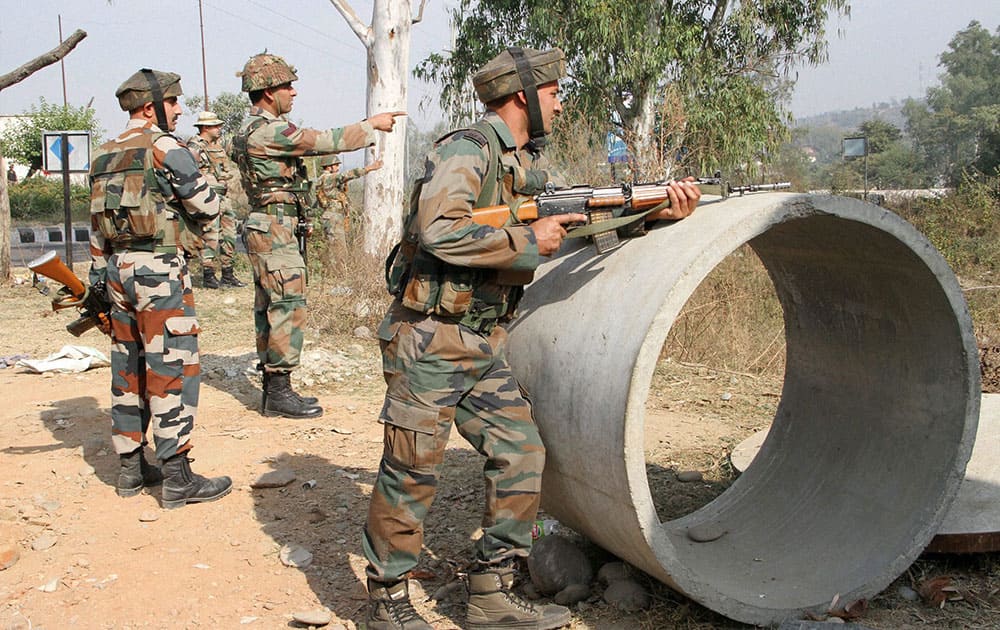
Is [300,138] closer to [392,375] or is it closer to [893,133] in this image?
[392,375]

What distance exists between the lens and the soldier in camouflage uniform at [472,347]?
9.85 ft

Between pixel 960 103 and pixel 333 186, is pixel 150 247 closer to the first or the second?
pixel 333 186

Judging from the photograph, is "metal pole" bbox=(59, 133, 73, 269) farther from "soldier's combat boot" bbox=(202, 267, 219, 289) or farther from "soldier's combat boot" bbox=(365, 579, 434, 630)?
"soldier's combat boot" bbox=(365, 579, 434, 630)

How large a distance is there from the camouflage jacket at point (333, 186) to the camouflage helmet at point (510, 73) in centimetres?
562

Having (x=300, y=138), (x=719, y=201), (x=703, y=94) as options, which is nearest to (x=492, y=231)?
(x=719, y=201)

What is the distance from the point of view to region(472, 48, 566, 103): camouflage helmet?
317cm

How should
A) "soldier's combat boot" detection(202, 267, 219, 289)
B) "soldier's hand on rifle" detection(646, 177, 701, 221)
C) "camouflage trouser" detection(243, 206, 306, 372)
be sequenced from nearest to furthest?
1. "soldier's hand on rifle" detection(646, 177, 701, 221)
2. "camouflage trouser" detection(243, 206, 306, 372)
3. "soldier's combat boot" detection(202, 267, 219, 289)

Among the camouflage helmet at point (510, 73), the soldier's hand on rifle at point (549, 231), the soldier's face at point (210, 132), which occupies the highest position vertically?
the soldier's face at point (210, 132)

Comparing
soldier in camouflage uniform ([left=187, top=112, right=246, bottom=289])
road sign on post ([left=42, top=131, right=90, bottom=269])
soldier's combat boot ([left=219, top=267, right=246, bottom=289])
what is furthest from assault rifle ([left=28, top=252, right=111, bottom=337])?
road sign on post ([left=42, top=131, right=90, bottom=269])

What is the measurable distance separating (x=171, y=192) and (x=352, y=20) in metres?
7.55

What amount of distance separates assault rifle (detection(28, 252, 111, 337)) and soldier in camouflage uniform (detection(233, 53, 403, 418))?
1.29 m

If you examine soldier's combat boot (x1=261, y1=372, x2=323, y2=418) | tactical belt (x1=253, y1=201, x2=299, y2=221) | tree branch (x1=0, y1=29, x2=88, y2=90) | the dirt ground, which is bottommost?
the dirt ground

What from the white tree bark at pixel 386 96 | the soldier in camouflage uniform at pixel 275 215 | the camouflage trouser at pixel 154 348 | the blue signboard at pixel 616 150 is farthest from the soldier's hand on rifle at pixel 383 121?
the white tree bark at pixel 386 96

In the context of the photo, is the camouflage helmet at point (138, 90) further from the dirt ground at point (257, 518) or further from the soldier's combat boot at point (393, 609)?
the soldier's combat boot at point (393, 609)
